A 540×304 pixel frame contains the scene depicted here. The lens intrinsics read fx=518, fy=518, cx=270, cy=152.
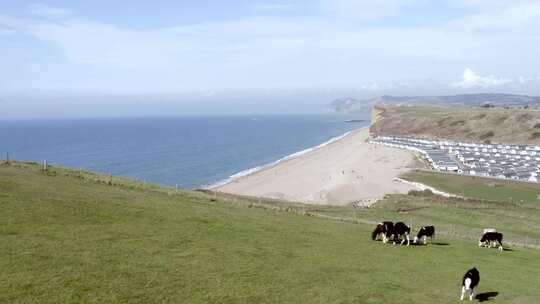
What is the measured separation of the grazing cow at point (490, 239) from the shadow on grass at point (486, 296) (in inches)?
559

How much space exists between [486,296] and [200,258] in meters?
12.2

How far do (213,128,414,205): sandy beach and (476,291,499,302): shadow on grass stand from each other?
56.8 meters

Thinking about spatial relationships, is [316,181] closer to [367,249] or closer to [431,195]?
[431,195]

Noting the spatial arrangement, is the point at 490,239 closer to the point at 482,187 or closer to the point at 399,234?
the point at 399,234

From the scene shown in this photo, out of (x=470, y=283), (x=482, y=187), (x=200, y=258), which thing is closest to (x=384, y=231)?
(x=470, y=283)

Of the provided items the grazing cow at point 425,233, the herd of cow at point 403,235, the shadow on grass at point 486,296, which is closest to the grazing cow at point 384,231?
the herd of cow at point 403,235

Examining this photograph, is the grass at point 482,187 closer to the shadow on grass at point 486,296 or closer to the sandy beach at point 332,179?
the sandy beach at point 332,179

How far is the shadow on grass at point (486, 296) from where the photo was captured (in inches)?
835

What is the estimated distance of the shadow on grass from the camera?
835 inches

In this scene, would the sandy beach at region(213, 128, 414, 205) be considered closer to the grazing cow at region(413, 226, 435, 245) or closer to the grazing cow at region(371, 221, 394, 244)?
the grazing cow at region(413, 226, 435, 245)

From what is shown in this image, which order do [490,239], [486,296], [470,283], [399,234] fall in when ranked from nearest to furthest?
[470,283], [486,296], [399,234], [490,239]

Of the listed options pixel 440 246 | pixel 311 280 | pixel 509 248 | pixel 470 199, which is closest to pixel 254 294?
pixel 311 280

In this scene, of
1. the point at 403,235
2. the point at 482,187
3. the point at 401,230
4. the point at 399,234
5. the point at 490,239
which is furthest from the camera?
the point at 482,187

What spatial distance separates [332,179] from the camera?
11162 centimetres
